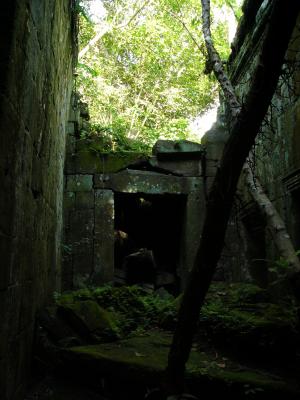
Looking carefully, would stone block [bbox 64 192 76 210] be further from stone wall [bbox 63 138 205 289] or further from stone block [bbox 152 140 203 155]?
stone block [bbox 152 140 203 155]

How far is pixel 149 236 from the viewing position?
31.8 ft

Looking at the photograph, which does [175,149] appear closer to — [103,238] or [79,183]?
[79,183]

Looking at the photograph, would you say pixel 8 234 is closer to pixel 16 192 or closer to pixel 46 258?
pixel 16 192

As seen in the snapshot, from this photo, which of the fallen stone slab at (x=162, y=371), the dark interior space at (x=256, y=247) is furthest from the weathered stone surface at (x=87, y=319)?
the dark interior space at (x=256, y=247)

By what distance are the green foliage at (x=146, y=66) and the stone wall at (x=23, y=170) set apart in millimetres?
8768

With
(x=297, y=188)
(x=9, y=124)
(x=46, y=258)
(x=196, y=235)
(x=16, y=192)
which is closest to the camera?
(x=9, y=124)

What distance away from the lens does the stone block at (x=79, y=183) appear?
23.9ft

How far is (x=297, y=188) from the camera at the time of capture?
196 inches

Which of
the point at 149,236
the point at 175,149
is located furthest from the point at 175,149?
the point at 149,236

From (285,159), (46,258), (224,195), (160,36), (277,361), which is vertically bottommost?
(277,361)

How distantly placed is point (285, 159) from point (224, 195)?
146 inches

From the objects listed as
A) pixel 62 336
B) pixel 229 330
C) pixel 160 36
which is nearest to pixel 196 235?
pixel 229 330

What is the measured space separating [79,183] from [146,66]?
9.03 metres

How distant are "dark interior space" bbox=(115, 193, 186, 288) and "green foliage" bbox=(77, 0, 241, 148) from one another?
3982mm
